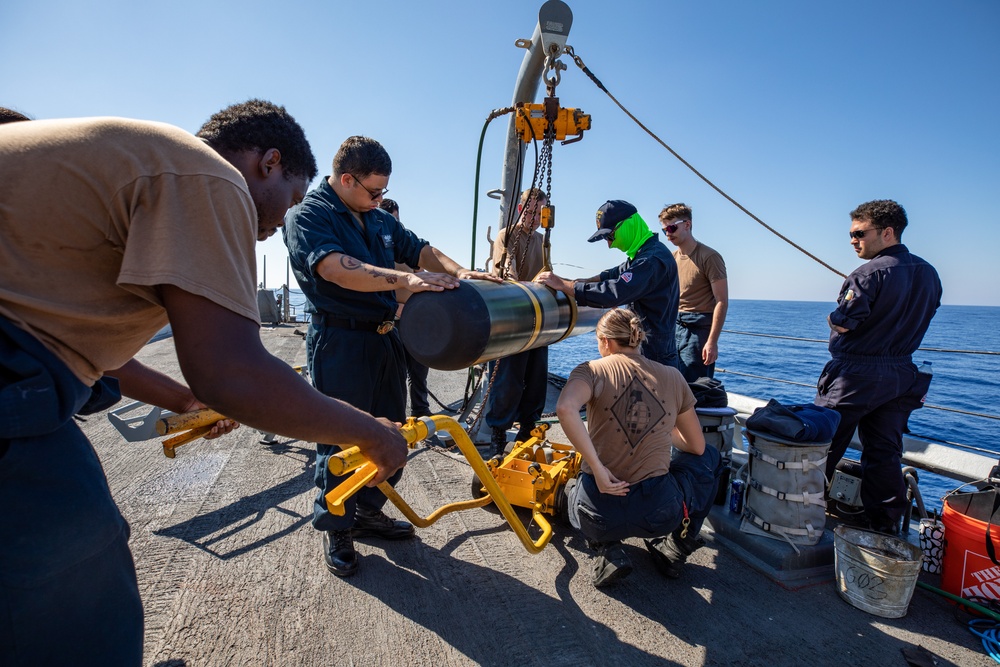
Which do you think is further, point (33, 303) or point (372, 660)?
point (372, 660)

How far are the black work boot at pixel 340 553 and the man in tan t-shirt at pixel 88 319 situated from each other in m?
1.62

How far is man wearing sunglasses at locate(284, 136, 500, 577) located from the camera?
274 centimetres

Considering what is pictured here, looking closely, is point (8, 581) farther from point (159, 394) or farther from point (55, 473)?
point (159, 394)

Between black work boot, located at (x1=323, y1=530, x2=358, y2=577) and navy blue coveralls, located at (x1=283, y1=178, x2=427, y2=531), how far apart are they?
0.10 meters

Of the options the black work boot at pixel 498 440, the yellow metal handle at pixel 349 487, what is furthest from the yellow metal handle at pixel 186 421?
the black work boot at pixel 498 440

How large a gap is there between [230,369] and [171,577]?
7.02 ft

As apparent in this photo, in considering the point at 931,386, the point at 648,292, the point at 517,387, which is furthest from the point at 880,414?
the point at 931,386

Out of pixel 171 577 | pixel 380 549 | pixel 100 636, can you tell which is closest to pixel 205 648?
pixel 171 577

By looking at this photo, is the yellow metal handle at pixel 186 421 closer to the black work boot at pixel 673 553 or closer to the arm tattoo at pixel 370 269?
the arm tattoo at pixel 370 269

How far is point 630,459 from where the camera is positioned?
2.81m

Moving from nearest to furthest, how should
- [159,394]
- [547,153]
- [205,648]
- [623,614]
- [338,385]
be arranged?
[159,394] → [205,648] → [623,614] → [338,385] → [547,153]

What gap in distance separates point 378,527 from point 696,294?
3.79 m

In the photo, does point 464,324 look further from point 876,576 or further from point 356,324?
point 876,576

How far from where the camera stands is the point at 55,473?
1100mm
